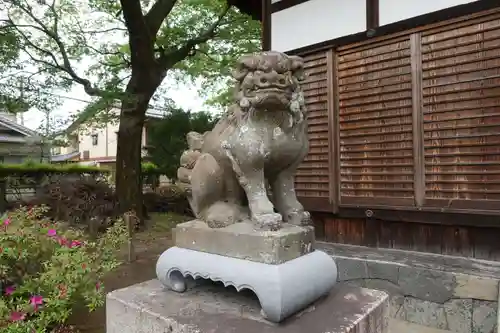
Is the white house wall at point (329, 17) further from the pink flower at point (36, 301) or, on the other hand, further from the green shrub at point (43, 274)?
the pink flower at point (36, 301)

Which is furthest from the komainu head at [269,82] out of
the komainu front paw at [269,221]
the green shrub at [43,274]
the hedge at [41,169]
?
the hedge at [41,169]

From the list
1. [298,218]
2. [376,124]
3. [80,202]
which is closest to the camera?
[298,218]

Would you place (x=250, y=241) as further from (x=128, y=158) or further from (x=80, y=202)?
(x=80, y=202)

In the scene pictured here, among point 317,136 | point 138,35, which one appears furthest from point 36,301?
point 138,35

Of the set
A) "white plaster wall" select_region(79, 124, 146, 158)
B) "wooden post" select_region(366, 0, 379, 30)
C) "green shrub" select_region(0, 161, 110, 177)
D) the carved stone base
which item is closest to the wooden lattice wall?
"wooden post" select_region(366, 0, 379, 30)

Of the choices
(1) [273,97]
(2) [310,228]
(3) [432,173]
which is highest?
(1) [273,97]

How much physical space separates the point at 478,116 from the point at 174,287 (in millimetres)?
2729

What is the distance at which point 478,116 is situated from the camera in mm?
3057

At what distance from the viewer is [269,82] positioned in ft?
5.38

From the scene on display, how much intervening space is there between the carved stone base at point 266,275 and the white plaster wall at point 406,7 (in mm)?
2630

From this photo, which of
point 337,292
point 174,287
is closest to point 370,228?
point 337,292

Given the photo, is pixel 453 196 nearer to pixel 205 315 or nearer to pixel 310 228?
pixel 310 228

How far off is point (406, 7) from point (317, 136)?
1.47 metres

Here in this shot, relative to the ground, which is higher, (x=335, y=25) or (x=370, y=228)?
(x=335, y=25)
